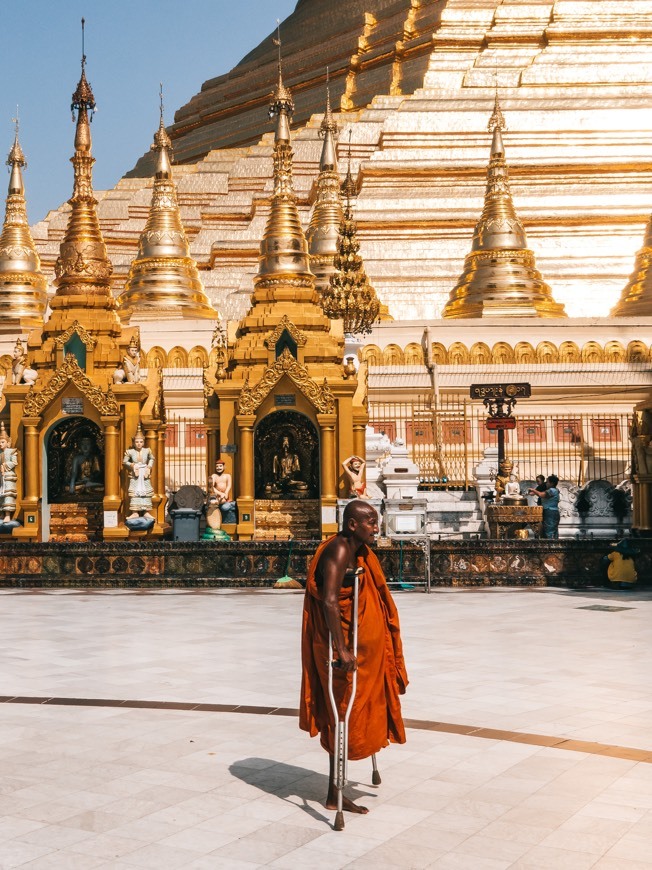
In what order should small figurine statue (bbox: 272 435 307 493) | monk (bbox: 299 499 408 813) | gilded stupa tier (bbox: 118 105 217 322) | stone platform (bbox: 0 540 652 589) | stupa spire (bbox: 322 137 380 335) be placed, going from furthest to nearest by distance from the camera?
gilded stupa tier (bbox: 118 105 217 322)
stupa spire (bbox: 322 137 380 335)
small figurine statue (bbox: 272 435 307 493)
stone platform (bbox: 0 540 652 589)
monk (bbox: 299 499 408 813)

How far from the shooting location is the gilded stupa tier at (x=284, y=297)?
19172mm

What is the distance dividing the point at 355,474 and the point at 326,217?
13820mm

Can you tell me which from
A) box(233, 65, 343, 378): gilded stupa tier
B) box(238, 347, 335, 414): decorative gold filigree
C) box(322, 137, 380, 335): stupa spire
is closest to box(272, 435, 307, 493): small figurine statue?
box(238, 347, 335, 414): decorative gold filigree

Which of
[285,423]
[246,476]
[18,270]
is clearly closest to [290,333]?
[285,423]

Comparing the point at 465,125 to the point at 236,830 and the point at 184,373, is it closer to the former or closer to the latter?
the point at 184,373

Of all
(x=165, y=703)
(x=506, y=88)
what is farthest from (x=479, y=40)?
(x=165, y=703)

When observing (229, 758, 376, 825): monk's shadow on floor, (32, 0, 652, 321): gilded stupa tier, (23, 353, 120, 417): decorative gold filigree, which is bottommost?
(229, 758, 376, 825): monk's shadow on floor

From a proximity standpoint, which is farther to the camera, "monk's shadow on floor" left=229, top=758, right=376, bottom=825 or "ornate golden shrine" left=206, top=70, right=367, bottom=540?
"ornate golden shrine" left=206, top=70, right=367, bottom=540

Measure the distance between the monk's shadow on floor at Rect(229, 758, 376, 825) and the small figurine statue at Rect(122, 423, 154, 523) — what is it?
11.6 m

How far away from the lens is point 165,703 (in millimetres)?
7582

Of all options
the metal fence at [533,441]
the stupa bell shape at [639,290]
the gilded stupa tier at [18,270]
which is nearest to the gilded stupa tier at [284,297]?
the metal fence at [533,441]

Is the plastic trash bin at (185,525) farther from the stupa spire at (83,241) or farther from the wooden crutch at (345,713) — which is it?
the wooden crutch at (345,713)

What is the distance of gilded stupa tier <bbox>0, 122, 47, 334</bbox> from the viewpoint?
1208 inches

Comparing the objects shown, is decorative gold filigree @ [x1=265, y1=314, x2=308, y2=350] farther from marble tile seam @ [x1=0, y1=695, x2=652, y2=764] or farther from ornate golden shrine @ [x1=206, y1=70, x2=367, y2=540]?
marble tile seam @ [x1=0, y1=695, x2=652, y2=764]
